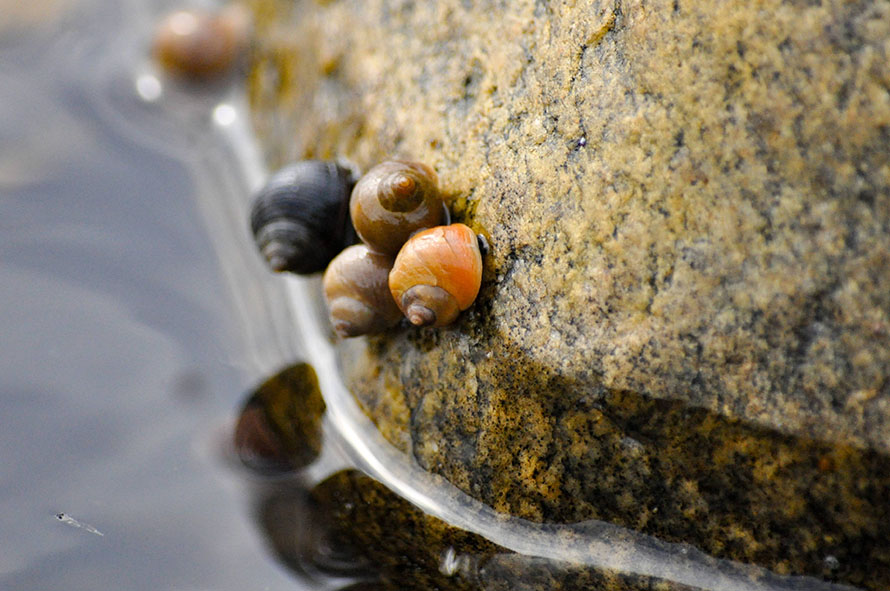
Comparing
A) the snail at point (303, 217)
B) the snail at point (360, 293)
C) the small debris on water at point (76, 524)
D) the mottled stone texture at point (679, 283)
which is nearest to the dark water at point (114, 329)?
the small debris on water at point (76, 524)

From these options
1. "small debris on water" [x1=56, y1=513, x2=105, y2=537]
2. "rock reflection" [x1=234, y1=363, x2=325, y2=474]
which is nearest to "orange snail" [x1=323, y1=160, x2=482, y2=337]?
"rock reflection" [x1=234, y1=363, x2=325, y2=474]

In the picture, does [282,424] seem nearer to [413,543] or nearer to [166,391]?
[166,391]

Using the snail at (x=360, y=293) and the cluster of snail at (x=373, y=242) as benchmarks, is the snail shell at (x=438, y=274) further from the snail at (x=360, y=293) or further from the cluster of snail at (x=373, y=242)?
the snail at (x=360, y=293)

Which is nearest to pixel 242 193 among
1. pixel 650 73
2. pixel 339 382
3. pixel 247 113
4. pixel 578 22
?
pixel 247 113

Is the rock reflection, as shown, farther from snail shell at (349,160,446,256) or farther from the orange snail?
snail shell at (349,160,446,256)

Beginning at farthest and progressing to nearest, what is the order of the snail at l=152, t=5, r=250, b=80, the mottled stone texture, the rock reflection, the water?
1. the snail at l=152, t=5, r=250, b=80
2. the rock reflection
3. the water
4. the mottled stone texture

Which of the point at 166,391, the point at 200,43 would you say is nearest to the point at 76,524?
the point at 166,391
